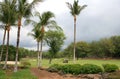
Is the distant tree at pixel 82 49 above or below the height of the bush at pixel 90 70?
above

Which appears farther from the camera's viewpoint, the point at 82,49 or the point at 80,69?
the point at 82,49

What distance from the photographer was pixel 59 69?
36.8m

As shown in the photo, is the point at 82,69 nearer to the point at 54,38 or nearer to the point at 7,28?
the point at 7,28

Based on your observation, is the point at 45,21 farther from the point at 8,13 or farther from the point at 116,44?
the point at 116,44

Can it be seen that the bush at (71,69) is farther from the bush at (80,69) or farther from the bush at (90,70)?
the bush at (90,70)

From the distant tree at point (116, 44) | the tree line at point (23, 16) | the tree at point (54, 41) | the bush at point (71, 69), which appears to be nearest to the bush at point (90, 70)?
the bush at point (71, 69)

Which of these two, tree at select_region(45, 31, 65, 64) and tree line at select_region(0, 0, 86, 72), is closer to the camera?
tree line at select_region(0, 0, 86, 72)

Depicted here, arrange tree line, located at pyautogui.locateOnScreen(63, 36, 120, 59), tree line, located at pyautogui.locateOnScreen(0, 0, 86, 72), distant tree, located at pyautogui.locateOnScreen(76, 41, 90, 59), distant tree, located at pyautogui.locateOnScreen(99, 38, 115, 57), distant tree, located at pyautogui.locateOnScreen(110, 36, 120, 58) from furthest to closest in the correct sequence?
1. distant tree, located at pyautogui.locateOnScreen(76, 41, 90, 59)
2. tree line, located at pyautogui.locateOnScreen(63, 36, 120, 59)
3. distant tree, located at pyautogui.locateOnScreen(99, 38, 115, 57)
4. distant tree, located at pyautogui.locateOnScreen(110, 36, 120, 58)
5. tree line, located at pyautogui.locateOnScreen(0, 0, 86, 72)

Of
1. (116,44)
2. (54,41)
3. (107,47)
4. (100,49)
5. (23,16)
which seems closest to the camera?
(23,16)

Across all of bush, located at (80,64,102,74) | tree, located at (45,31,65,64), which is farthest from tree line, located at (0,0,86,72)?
tree, located at (45,31,65,64)

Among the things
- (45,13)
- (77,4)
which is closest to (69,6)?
(77,4)

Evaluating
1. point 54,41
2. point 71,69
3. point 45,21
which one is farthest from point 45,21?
point 54,41

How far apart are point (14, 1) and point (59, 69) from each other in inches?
414

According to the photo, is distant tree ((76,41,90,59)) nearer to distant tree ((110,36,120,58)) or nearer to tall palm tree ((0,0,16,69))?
distant tree ((110,36,120,58))
